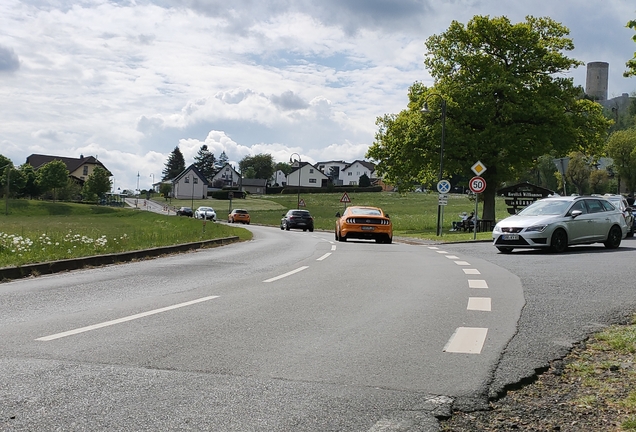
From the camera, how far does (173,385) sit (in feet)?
16.5

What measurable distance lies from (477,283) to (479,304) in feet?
8.77

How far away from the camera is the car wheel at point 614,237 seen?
21828 mm

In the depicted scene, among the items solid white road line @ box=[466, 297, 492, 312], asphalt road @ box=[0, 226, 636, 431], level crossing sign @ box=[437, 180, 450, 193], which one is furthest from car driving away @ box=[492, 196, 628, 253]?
level crossing sign @ box=[437, 180, 450, 193]

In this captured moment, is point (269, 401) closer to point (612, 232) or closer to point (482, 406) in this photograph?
point (482, 406)

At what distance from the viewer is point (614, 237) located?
71.8 ft

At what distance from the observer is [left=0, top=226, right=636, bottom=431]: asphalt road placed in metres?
4.44

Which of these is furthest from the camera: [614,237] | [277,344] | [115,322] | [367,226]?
[367,226]

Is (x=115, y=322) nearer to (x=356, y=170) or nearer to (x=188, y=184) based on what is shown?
(x=188, y=184)

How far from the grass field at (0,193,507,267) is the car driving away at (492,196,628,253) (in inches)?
381

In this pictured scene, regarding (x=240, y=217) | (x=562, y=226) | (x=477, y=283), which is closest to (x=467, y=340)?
(x=477, y=283)

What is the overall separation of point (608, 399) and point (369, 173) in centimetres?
19108

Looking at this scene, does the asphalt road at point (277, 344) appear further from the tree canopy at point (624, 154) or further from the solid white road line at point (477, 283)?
the tree canopy at point (624, 154)

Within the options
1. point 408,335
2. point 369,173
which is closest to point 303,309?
point 408,335

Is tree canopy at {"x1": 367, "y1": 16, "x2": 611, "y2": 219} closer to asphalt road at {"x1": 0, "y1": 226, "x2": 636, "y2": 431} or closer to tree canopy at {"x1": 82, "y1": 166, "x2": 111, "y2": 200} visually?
asphalt road at {"x1": 0, "y1": 226, "x2": 636, "y2": 431}
